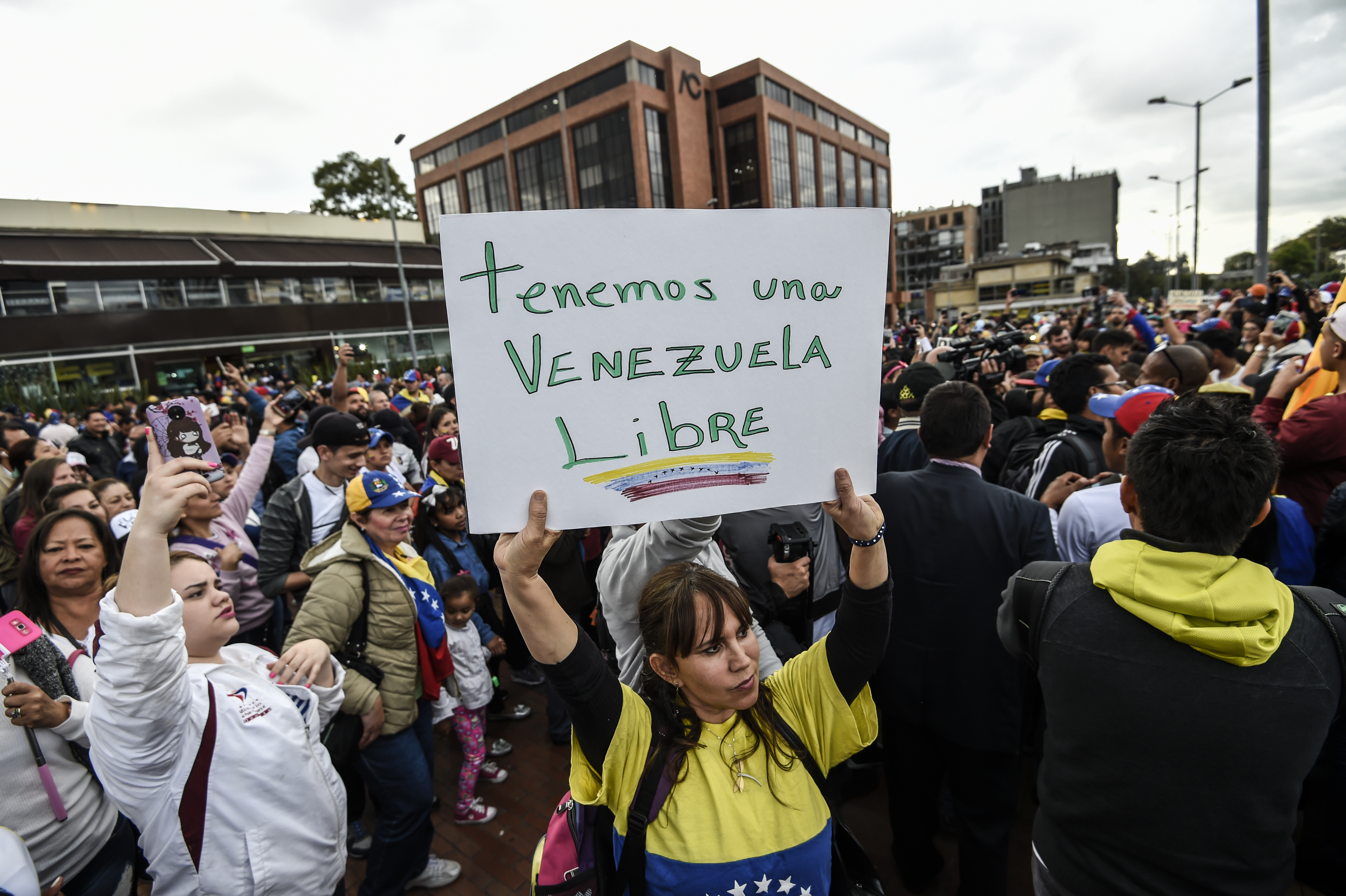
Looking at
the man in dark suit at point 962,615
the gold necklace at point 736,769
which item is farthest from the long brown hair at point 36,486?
the man in dark suit at point 962,615

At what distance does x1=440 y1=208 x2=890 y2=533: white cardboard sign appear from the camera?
4.17ft

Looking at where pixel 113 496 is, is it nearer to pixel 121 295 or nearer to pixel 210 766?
pixel 210 766

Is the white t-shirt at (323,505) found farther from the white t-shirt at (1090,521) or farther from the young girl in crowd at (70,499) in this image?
the white t-shirt at (1090,521)

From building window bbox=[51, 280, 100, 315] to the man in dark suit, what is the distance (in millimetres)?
31704

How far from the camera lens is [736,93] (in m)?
46.5

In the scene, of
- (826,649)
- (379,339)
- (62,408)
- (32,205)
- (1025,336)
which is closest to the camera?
(826,649)

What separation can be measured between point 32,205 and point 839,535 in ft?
116

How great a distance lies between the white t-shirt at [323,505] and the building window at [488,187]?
47954 millimetres

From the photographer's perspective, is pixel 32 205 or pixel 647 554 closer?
pixel 647 554

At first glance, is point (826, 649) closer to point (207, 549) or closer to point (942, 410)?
point (942, 410)

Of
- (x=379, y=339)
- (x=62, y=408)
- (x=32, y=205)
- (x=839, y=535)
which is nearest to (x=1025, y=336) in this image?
(x=839, y=535)

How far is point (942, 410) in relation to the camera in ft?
8.22

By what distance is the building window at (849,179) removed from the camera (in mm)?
56500

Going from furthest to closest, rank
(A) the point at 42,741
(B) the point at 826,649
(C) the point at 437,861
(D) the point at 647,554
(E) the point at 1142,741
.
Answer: (C) the point at 437,861 < (A) the point at 42,741 < (D) the point at 647,554 < (B) the point at 826,649 < (E) the point at 1142,741
